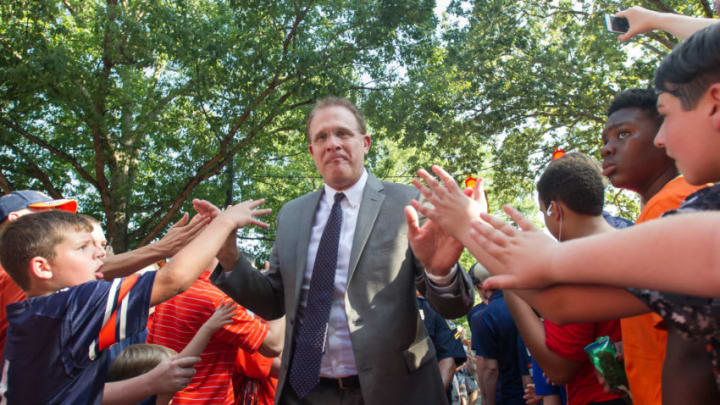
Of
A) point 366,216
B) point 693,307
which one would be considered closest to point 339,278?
point 366,216

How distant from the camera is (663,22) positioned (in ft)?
8.87

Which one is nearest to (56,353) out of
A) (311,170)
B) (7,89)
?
(7,89)

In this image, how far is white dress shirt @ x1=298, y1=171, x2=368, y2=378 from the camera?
2.74 metres

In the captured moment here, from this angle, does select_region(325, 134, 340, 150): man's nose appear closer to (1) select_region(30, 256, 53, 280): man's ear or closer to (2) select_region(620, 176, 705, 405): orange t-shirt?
(1) select_region(30, 256, 53, 280): man's ear

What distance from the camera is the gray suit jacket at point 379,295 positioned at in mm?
2596

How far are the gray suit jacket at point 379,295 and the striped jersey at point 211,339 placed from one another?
621 millimetres

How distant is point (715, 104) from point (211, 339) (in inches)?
130

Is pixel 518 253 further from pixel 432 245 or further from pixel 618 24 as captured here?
pixel 618 24

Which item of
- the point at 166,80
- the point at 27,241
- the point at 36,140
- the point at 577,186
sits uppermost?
the point at 166,80

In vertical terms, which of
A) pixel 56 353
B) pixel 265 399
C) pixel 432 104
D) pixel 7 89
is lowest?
pixel 265 399

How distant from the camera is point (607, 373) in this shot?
2.41 metres

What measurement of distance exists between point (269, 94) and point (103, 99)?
355cm

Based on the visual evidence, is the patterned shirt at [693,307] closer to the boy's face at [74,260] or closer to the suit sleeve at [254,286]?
the suit sleeve at [254,286]

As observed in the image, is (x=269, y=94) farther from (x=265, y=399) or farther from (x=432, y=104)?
(x=265, y=399)
